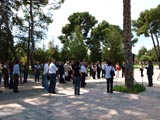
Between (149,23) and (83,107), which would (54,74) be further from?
(149,23)

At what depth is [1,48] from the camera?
33.1 meters

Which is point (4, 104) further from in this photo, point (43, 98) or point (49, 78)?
point (49, 78)

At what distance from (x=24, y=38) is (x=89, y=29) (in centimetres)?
3622

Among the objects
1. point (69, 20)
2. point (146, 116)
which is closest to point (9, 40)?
point (146, 116)

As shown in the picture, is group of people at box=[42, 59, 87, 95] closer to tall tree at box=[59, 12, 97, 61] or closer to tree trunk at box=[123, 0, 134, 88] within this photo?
tree trunk at box=[123, 0, 134, 88]

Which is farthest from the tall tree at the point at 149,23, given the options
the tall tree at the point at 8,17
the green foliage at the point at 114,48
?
the tall tree at the point at 8,17

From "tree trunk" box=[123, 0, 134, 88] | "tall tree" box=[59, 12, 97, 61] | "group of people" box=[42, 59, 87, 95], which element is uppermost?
"tall tree" box=[59, 12, 97, 61]

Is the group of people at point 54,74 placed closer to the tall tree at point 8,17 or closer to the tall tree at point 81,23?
the tall tree at point 8,17

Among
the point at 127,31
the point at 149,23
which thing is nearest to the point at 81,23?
the point at 149,23

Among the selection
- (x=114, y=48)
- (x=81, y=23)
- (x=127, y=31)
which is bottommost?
(x=127, y=31)

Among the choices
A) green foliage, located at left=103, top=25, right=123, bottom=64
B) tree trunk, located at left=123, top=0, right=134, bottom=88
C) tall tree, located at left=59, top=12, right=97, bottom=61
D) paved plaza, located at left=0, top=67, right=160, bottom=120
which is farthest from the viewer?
tall tree, located at left=59, top=12, right=97, bottom=61

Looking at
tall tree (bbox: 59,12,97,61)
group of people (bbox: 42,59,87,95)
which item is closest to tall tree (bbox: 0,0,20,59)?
group of people (bbox: 42,59,87,95)

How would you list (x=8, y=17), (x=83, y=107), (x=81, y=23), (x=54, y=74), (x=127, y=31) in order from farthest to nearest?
(x=81, y=23), (x=8, y=17), (x=127, y=31), (x=54, y=74), (x=83, y=107)

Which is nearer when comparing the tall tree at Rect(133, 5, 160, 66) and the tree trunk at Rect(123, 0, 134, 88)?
the tree trunk at Rect(123, 0, 134, 88)
